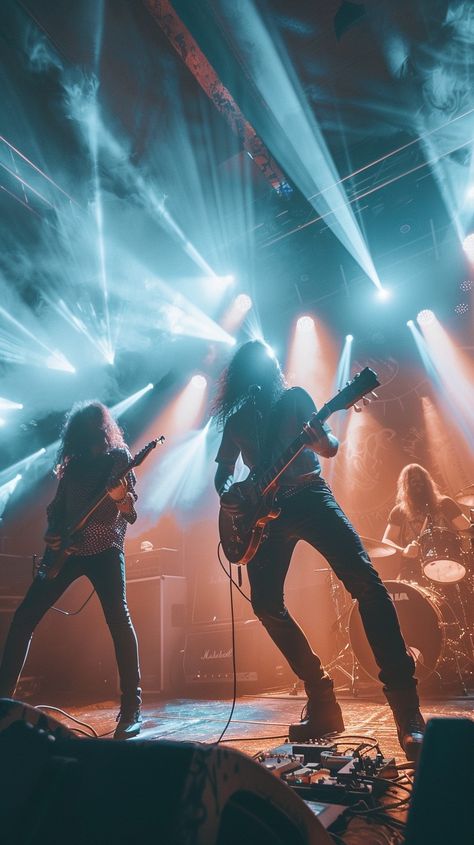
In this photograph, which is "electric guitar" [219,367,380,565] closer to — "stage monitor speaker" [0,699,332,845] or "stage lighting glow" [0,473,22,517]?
"stage monitor speaker" [0,699,332,845]

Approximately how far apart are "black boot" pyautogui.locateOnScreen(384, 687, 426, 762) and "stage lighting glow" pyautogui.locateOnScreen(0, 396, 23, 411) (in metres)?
8.41

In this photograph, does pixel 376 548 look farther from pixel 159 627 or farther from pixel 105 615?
pixel 159 627

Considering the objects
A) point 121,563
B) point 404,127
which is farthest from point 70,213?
point 121,563

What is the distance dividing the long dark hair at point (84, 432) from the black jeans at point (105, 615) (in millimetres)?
960

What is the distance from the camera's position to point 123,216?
7.12 m

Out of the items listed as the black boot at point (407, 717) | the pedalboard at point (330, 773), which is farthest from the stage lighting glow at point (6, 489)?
the black boot at point (407, 717)

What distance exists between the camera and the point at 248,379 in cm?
386

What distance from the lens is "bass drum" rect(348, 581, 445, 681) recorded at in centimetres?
417

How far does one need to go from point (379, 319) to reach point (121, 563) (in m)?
5.73

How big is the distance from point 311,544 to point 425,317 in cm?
Answer: 554

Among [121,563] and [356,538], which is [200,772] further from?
[121,563]

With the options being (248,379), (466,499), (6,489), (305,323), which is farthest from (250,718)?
(6,489)

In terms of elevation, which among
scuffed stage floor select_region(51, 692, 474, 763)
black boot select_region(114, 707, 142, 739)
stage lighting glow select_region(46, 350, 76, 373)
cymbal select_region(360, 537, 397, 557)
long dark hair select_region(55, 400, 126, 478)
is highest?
stage lighting glow select_region(46, 350, 76, 373)

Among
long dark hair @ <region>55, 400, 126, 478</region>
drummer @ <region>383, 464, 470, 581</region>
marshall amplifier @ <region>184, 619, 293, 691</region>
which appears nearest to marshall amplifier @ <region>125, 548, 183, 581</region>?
marshall amplifier @ <region>184, 619, 293, 691</region>
